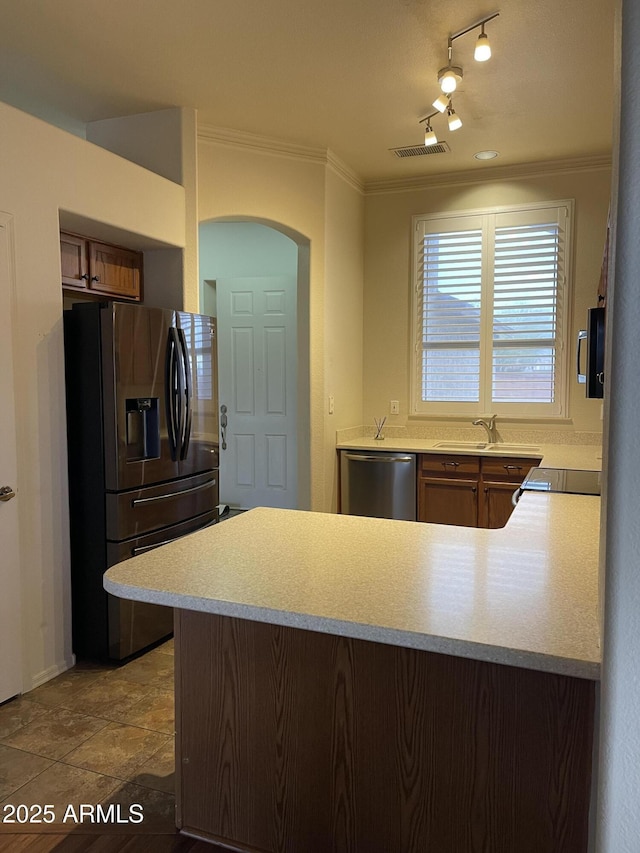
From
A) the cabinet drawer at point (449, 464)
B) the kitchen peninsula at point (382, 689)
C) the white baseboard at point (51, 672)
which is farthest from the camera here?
the cabinet drawer at point (449, 464)

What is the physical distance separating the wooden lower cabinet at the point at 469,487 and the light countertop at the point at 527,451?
0.04 meters

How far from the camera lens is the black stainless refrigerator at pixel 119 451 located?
2943 mm

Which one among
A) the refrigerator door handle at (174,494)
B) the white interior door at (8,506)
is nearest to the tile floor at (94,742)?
the white interior door at (8,506)

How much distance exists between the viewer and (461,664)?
1373mm

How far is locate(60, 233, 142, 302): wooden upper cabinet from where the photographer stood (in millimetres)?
3217

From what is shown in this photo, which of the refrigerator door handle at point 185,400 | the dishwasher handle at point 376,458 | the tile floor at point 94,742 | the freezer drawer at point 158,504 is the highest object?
the refrigerator door handle at point 185,400

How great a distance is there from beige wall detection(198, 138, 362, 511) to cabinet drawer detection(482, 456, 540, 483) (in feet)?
3.76

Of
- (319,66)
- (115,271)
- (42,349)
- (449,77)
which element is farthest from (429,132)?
(42,349)

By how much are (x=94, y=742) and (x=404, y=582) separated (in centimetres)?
163

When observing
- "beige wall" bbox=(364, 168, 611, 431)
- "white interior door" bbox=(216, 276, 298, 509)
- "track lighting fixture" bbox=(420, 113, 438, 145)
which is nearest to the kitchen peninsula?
"track lighting fixture" bbox=(420, 113, 438, 145)

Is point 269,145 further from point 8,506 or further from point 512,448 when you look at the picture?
point 8,506

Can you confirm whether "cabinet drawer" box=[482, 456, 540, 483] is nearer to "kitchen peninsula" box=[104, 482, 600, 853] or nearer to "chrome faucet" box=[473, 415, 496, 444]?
"chrome faucet" box=[473, 415, 496, 444]

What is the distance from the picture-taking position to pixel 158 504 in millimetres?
3201

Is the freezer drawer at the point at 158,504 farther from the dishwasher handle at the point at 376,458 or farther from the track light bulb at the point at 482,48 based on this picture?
the track light bulb at the point at 482,48
